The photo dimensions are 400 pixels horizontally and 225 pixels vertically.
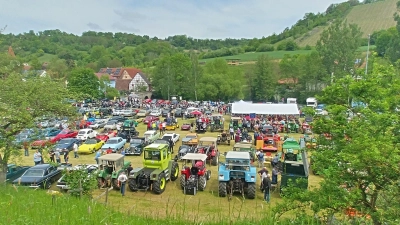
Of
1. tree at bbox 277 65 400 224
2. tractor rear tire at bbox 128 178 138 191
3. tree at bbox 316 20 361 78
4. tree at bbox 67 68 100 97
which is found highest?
tree at bbox 316 20 361 78

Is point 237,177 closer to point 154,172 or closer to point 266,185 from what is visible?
point 266,185

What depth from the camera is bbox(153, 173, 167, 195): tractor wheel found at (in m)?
14.0

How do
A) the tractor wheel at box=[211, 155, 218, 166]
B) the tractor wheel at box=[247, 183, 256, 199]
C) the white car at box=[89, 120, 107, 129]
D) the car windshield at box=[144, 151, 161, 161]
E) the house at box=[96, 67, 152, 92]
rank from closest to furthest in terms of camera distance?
the tractor wheel at box=[247, 183, 256, 199] → the car windshield at box=[144, 151, 161, 161] → the tractor wheel at box=[211, 155, 218, 166] → the white car at box=[89, 120, 107, 129] → the house at box=[96, 67, 152, 92]

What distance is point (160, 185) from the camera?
14.2 meters

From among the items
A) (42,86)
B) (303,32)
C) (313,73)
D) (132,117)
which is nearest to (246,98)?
(313,73)

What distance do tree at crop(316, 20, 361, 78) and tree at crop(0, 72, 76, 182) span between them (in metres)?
44.6

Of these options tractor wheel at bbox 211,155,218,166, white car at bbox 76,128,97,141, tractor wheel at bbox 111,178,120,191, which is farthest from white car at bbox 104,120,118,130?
tractor wheel at bbox 111,178,120,191

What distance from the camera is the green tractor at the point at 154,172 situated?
14.2 metres

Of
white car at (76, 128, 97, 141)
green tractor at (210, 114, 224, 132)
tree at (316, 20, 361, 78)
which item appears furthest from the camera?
tree at (316, 20, 361, 78)

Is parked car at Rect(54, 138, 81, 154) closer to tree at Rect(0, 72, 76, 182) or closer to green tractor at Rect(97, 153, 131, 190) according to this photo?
tree at Rect(0, 72, 76, 182)

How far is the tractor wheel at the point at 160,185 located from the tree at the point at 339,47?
4211cm

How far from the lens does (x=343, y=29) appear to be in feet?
167

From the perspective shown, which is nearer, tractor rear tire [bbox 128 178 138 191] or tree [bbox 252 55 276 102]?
tractor rear tire [bbox 128 178 138 191]

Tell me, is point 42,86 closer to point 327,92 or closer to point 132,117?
point 327,92
